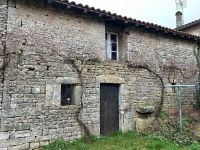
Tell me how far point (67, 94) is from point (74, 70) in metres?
0.81

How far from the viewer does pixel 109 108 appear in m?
9.13

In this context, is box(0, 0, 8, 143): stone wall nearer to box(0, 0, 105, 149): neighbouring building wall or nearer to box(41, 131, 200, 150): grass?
box(0, 0, 105, 149): neighbouring building wall

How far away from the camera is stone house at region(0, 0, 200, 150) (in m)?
7.01

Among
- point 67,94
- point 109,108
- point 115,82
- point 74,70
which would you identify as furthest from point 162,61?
point 67,94

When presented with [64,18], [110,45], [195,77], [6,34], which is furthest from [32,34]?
[195,77]

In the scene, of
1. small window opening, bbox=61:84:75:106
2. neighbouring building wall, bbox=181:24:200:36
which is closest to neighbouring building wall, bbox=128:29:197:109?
small window opening, bbox=61:84:75:106

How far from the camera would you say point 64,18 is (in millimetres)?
8203

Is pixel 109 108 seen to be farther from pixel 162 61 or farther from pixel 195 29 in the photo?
pixel 195 29

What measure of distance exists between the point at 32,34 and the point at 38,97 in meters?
1.86

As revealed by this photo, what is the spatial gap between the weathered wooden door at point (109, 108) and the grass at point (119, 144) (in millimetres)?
637

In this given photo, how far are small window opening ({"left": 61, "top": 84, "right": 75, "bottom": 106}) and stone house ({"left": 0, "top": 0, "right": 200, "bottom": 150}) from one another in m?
0.03

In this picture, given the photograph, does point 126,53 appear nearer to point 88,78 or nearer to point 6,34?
point 88,78

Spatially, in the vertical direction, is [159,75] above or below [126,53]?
below

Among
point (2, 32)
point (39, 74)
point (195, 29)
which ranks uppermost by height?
point (195, 29)
